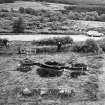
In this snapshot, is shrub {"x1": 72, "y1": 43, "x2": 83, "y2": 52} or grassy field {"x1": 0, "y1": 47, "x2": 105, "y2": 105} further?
shrub {"x1": 72, "y1": 43, "x2": 83, "y2": 52}

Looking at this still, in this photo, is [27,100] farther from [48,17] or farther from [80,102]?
[48,17]

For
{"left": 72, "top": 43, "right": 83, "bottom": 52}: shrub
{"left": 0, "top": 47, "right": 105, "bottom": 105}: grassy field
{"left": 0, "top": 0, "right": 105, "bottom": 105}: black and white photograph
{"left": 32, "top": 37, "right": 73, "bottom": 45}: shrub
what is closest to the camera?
{"left": 0, "top": 47, "right": 105, "bottom": 105}: grassy field

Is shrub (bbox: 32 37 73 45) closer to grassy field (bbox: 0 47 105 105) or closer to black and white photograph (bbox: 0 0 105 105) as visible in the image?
black and white photograph (bbox: 0 0 105 105)

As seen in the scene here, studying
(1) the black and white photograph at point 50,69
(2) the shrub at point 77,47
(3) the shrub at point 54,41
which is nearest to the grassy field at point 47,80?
(1) the black and white photograph at point 50,69

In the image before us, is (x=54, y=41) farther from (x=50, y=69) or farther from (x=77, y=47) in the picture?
(x=50, y=69)

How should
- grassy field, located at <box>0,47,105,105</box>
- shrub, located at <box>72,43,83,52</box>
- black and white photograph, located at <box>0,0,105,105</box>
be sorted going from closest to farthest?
grassy field, located at <box>0,47,105,105</box> → black and white photograph, located at <box>0,0,105,105</box> → shrub, located at <box>72,43,83,52</box>

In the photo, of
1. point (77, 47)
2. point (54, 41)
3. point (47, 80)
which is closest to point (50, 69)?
point (47, 80)

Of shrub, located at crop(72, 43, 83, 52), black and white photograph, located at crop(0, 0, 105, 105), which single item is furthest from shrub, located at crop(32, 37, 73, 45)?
shrub, located at crop(72, 43, 83, 52)

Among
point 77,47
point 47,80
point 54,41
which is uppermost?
point 54,41

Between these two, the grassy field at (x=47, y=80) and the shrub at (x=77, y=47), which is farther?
the shrub at (x=77, y=47)

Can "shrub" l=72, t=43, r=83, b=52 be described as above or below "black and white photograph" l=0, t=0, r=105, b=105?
above

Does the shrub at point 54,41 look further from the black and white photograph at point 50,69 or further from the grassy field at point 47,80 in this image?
the grassy field at point 47,80

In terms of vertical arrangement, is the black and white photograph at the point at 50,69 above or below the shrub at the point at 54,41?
below
